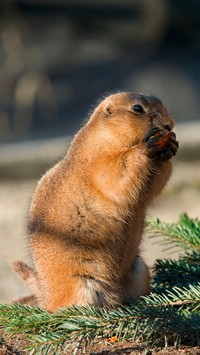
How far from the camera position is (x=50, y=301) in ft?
14.2

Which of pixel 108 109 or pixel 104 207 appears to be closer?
pixel 104 207

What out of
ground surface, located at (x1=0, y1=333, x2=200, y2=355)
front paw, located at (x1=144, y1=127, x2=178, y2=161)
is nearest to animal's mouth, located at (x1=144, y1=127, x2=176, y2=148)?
front paw, located at (x1=144, y1=127, x2=178, y2=161)

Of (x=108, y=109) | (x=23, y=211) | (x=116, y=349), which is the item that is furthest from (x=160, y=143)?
(x=23, y=211)

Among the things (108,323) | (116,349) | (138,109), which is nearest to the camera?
(108,323)

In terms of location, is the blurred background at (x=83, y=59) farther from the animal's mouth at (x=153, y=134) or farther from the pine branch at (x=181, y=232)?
the animal's mouth at (x=153, y=134)

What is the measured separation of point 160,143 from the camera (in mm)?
4258

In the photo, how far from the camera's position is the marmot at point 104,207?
4.21m

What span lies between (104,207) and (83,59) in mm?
9626

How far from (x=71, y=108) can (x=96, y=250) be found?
27.4 ft

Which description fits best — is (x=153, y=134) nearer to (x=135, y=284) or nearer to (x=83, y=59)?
(x=135, y=284)

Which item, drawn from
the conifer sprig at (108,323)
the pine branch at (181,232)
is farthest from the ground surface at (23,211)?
the conifer sprig at (108,323)

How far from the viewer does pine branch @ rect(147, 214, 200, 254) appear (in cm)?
454

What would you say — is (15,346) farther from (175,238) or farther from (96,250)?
(175,238)

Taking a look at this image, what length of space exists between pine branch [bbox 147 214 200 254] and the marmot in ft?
0.66
